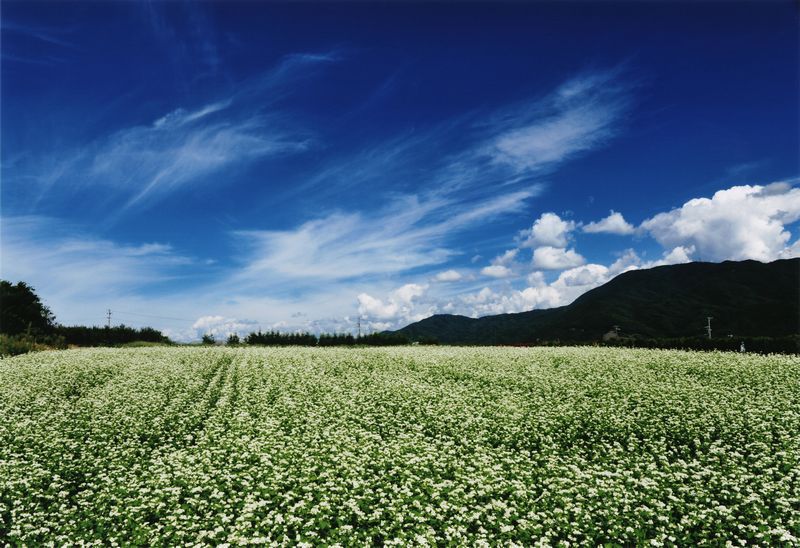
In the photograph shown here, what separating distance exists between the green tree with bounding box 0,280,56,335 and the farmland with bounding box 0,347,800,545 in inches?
1865

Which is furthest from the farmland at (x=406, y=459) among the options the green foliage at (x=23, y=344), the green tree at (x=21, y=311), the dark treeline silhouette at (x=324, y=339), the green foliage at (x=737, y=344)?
the green tree at (x=21, y=311)

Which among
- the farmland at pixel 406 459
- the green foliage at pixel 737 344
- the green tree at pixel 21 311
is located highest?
the green tree at pixel 21 311

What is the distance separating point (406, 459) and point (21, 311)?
257 ft

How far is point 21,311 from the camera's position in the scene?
232 ft

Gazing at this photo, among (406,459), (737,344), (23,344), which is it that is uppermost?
(23,344)

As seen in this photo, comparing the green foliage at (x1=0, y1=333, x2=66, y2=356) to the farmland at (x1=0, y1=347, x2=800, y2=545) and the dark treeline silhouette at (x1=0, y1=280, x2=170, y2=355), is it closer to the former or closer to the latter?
the dark treeline silhouette at (x1=0, y1=280, x2=170, y2=355)

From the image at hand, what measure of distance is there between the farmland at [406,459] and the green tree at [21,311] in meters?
47.4

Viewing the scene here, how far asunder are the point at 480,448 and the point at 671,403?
11440 mm

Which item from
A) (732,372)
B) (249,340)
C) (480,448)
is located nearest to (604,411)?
(480,448)

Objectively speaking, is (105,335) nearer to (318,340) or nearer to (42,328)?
(42,328)

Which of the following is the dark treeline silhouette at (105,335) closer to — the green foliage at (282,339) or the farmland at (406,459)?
the green foliage at (282,339)

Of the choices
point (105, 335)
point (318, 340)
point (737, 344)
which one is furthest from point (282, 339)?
point (737, 344)

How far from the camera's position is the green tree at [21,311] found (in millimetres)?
66500

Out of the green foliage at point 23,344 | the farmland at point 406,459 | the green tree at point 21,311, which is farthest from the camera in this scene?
the green tree at point 21,311
